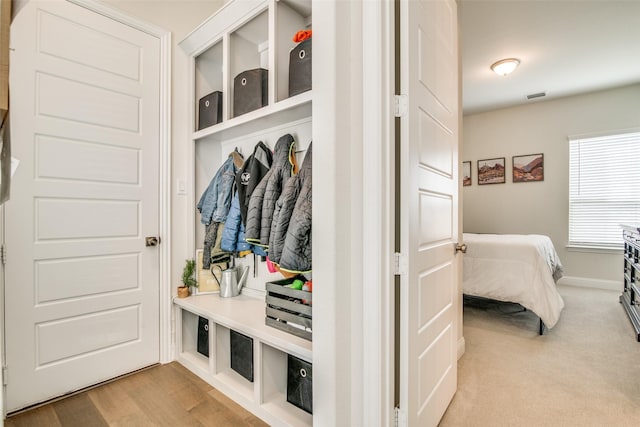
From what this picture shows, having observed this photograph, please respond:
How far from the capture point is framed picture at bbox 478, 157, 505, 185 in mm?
5195

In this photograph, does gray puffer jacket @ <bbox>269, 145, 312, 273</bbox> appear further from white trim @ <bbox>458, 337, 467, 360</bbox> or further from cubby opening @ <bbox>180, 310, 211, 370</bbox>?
white trim @ <bbox>458, 337, 467, 360</bbox>

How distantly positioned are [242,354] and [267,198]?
95 centimetres

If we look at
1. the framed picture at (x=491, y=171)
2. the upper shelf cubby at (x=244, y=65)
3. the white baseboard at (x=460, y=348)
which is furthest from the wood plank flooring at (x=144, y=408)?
the framed picture at (x=491, y=171)

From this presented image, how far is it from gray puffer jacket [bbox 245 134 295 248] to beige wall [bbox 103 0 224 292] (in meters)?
0.80

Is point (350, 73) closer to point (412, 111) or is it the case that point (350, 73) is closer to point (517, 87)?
point (412, 111)

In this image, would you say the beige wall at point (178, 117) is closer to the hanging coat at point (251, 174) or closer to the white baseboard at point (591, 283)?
the hanging coat at point (251, 174)

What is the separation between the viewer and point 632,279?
314 centimetres

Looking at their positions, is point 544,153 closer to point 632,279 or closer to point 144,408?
point 632,279

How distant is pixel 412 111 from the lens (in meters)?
1.35

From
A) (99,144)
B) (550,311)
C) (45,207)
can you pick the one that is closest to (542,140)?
(550,311)

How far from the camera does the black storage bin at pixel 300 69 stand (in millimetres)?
1674

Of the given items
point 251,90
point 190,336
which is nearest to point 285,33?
point 251,90

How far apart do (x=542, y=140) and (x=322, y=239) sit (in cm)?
507

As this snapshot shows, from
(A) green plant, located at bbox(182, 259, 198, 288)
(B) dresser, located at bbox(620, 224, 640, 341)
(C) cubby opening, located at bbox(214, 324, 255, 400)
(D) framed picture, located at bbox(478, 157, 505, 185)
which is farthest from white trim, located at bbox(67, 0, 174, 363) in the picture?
(D) framed picture, located at bbox(478, 157, 505, 185)
